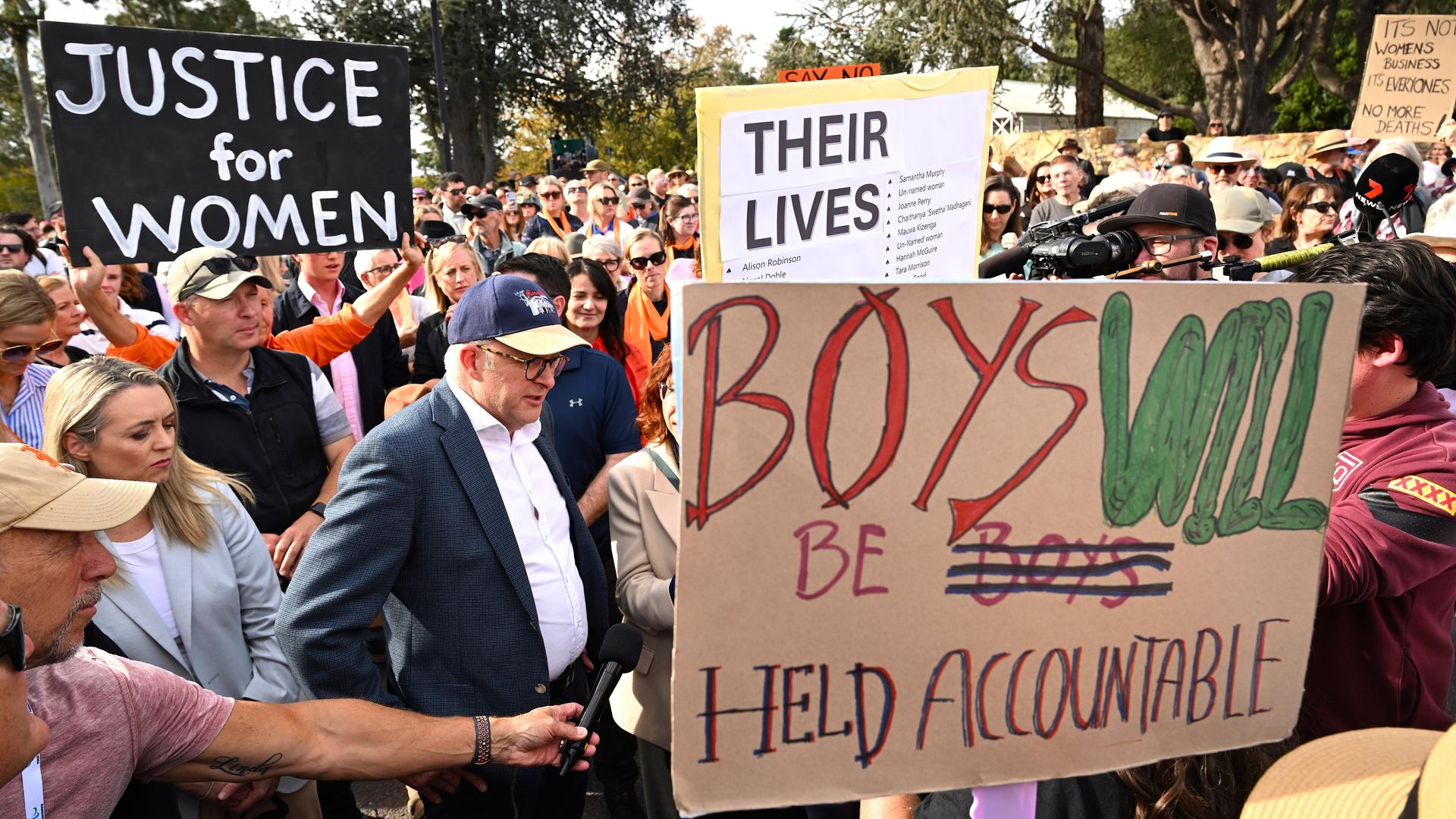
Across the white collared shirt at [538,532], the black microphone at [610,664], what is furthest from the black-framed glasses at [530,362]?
the black microphone at [610,664]

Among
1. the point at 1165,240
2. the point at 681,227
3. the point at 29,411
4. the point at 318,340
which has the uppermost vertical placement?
the point at 1165,240

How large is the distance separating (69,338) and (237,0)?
1085 inches

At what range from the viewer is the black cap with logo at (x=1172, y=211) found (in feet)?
11.1

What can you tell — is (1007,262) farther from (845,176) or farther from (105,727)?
(105,727)

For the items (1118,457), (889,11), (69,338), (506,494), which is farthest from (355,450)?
(889,11)

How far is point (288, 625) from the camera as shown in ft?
7.58

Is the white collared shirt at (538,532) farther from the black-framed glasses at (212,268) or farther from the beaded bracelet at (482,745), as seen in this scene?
the black-framed glasses at (212,268)

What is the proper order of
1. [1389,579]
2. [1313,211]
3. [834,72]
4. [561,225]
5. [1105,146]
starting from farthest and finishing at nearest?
1. [1105,146]
2. [561,225]
3. [1313,211]
4. [834,72]
5. [1389,579]

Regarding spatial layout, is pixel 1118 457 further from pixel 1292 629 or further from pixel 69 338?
pixel 69 338

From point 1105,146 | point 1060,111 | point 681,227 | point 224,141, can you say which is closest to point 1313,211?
point 681,227

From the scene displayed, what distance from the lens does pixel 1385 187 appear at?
199 inches

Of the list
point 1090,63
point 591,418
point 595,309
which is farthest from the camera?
point 1090,63

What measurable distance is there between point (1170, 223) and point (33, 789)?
3375 millimetres

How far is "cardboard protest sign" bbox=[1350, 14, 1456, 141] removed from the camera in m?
9.01
